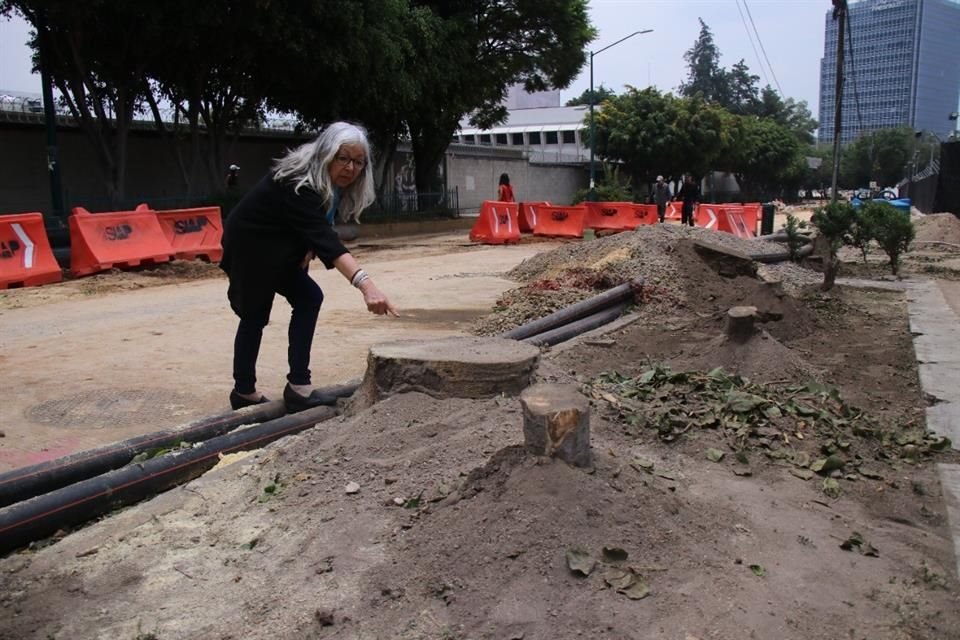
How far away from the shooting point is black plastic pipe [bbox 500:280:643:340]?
240 inches

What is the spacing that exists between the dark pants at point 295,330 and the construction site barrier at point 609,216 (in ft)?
58.8

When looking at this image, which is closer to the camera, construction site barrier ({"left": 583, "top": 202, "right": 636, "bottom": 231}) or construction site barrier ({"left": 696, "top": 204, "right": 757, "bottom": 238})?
construction site barrier ({"left": 583, "top": 202, "right": 636, "bottom": 231})

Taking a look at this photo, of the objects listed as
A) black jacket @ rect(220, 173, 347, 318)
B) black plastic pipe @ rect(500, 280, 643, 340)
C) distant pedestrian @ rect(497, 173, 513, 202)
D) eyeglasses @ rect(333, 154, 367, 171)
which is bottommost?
black plastic pipe @ rect(500, 280, 643, 340)

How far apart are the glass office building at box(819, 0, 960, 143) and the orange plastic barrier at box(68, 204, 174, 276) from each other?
24040mm

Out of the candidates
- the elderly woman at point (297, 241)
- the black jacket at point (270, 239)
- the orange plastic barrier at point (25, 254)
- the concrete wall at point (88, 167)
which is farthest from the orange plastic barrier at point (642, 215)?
the black jacket at point (270, 239)

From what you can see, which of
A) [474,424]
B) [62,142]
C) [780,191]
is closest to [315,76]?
[62,142]

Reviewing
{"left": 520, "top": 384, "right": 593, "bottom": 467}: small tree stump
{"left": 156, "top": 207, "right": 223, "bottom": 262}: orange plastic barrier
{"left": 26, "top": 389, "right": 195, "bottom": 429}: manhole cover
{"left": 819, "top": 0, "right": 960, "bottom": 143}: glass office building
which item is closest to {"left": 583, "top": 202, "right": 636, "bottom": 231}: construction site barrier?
{"left": 156, "top": 207, "right": 223, "bottom": 262}: orange plastic barrier

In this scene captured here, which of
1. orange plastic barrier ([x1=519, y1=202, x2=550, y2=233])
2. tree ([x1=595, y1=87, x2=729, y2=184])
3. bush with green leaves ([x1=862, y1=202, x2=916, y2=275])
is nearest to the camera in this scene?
bush with green leaves ([x1=862, y1=202, x2=916, y2=275])

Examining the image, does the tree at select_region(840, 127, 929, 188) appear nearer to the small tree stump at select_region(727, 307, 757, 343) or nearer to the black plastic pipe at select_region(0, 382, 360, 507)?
the small tree stump at select_region(727, 307, 757, 343)

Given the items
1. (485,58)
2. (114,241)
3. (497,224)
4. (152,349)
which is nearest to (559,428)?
(152,349)

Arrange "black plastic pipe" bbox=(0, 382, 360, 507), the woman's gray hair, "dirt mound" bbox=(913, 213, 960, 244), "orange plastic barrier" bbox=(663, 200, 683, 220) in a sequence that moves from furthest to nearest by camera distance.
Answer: "orange plastic barrier" bbox=(663, 200, 683, 220) < "dirt mound" bbox=(913, 213, 960, 244) < the woman's gray hair < "black plastic pipe" bbox=(0, 382, 360, 507)

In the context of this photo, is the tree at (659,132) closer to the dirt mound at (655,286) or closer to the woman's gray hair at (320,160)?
the dirt mound at (655,286)

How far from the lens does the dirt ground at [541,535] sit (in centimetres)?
239

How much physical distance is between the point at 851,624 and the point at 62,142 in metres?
21.4
